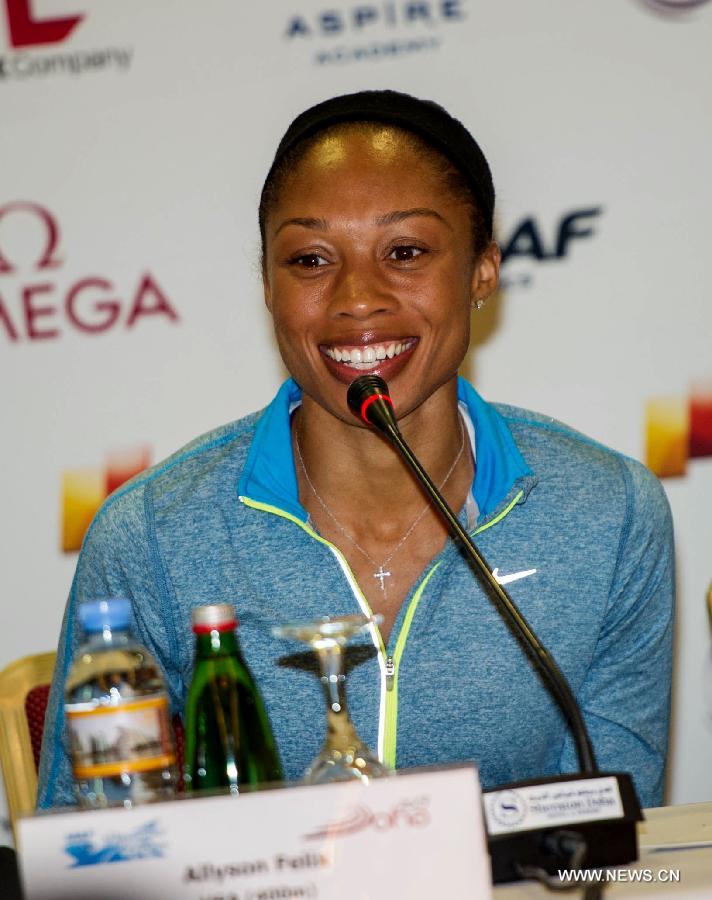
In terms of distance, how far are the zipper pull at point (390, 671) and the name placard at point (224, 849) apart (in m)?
0.79

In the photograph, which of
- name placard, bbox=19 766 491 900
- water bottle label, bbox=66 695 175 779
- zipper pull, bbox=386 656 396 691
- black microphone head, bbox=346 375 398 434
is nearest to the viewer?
name placard, bbox=19 766 491 900

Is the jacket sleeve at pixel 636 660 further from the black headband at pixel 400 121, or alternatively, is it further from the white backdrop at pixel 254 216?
the white backdrop at pixel 254 216

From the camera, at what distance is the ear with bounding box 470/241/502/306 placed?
1918mm

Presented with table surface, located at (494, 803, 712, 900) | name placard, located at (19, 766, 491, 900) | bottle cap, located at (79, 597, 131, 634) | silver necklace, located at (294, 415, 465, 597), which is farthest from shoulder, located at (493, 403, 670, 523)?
name placard, located at (19, 766, 491, 900)

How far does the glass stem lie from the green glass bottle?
0.08 m

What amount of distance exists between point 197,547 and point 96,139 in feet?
4.48

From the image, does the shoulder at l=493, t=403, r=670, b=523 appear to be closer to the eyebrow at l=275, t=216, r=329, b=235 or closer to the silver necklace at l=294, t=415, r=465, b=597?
the silver necklace at l=294, t=415, r=465, b=597

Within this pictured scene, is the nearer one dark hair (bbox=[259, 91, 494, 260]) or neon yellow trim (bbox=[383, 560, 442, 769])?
neon yellow trim (bbox=[383, 560, 442, 769])

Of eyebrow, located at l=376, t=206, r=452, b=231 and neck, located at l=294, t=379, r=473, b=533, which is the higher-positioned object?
eyebrow, located at l=376, t=206, r=452, b=231

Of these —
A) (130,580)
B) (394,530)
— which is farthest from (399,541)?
(130,580)

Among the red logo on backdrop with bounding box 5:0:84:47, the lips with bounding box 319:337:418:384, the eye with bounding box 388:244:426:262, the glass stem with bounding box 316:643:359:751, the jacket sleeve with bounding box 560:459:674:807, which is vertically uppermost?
the red logo on backdrop with bounding box 5:0:84:47

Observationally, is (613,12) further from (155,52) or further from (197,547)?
(197,547)

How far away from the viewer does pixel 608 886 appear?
3.17ft

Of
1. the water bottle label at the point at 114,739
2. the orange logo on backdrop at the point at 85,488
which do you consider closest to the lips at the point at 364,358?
the water bottle label at the point at 114,739
